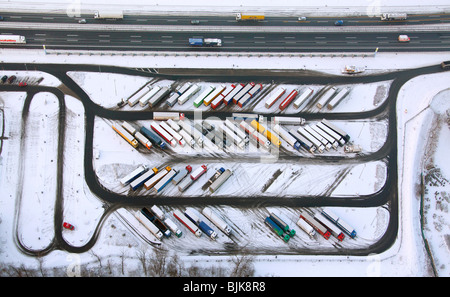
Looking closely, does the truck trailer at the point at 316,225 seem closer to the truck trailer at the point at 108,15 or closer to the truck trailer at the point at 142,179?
the truck trailer at the point at 142,179

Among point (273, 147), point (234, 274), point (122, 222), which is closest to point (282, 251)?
point (234, 274)

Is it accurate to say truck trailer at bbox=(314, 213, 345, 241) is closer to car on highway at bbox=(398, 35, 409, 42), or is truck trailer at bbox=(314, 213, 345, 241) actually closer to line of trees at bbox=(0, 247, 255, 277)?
line of trees at bbox=(0, 247, 255, 277)

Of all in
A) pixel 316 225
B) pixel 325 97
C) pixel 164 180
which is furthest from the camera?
pixel 325 97

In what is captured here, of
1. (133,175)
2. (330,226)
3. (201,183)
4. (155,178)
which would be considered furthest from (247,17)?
(330,226)

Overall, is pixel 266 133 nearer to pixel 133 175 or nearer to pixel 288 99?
pixel 288 99

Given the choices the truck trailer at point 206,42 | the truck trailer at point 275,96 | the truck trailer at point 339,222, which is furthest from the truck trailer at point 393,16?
the truck trailer at point 339,222
